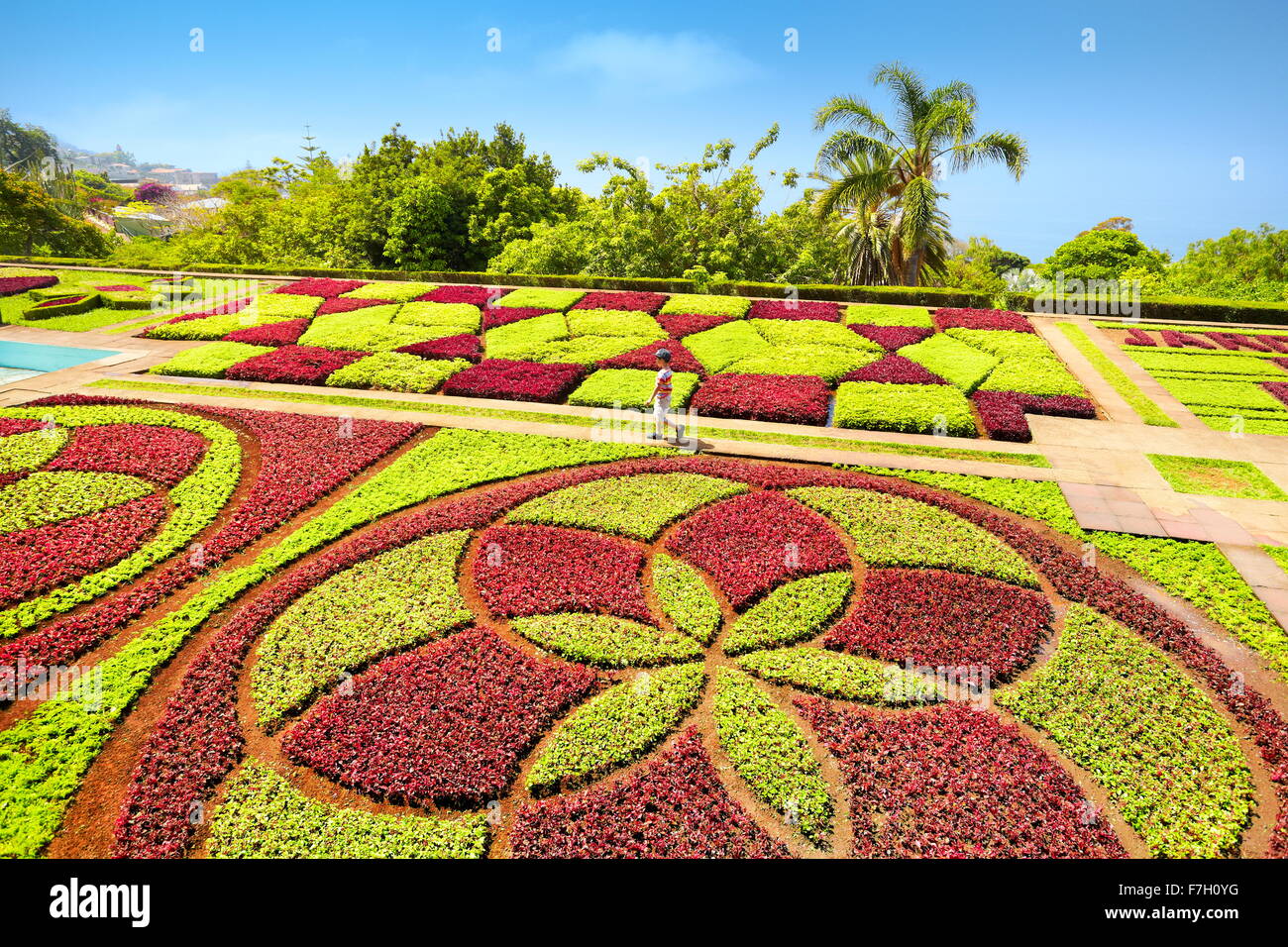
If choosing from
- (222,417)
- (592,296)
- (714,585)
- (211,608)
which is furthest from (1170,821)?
(592,296)

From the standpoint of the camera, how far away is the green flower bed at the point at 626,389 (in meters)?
15.0

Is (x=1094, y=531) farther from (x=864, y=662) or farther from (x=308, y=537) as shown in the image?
(x=308, y=537)

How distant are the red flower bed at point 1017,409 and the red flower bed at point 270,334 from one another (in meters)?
17.8

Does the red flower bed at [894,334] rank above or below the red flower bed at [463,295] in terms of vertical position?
below

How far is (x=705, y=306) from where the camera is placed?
23453 mm

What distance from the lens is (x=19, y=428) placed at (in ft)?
43.0

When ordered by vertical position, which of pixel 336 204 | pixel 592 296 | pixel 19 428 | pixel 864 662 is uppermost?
pixel 336 204

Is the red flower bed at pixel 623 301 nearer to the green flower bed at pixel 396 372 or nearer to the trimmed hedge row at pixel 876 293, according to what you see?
the trimmed hedge row at pixel 876 293

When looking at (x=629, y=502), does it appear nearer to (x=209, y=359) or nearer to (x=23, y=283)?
(x=209, y=359)

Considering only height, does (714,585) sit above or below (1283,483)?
below

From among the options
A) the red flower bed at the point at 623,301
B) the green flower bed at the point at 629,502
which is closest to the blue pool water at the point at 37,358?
the red flower bed at the point at 623,301

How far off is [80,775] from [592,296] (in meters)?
21.0

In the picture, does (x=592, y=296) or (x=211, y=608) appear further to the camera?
(x=592, y=296)

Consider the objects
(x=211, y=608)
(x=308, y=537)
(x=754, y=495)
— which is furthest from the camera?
(x=754, y=495)
